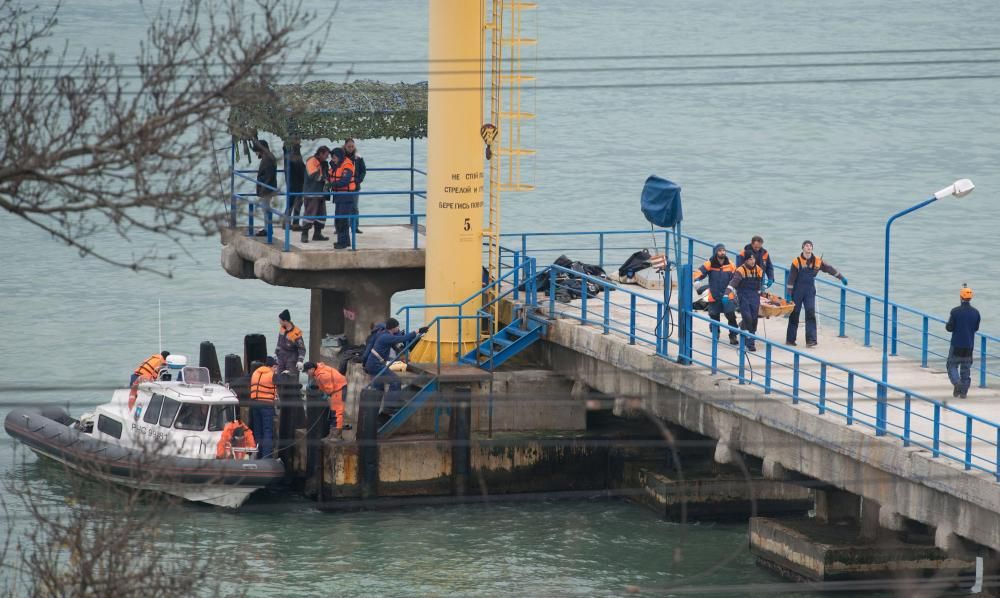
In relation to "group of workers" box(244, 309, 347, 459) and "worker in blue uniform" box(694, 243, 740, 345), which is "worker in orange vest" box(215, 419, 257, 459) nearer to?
"group of workers" box(244, 309, 347, 459)

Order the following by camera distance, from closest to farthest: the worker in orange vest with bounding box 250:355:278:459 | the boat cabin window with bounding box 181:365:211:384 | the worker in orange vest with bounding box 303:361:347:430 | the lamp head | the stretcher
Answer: the lamp head < the stretcher < the worker in orange vest with bounding box 303:361:347:430 < the worker in orange vest with bounding box 250:355:278:459 < the boat cabin window with bounding box 181:365:211:384

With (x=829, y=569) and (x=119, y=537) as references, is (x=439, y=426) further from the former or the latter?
(x=119, y=537)

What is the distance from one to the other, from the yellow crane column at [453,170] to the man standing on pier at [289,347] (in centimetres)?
177

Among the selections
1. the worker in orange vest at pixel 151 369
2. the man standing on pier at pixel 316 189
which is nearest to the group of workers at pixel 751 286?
the man standing on pier at pixel 316 189

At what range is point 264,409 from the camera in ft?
98.7

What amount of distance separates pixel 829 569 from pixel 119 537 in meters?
12.2

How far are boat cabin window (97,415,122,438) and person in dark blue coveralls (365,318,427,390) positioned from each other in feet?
12.9

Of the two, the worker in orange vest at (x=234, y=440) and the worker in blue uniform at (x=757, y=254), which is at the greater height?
the worker in blue uniform at (x=757, y=254)

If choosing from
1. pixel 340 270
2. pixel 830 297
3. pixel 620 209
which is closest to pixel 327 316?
pixel 340 270

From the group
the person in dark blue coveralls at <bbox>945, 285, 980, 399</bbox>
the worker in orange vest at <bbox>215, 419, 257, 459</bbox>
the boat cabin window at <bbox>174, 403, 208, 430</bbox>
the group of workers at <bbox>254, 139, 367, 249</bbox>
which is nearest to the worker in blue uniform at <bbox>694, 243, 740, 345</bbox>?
the person in dark blue coveralls at <bbox>945, 285, 980, 399</bbox>

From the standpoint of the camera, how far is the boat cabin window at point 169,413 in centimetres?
2980

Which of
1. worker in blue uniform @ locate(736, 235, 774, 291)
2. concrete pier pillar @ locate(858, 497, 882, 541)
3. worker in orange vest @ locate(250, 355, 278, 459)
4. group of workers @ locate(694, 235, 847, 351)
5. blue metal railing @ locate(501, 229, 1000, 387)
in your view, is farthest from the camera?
blue metal railing @ locate(501, 229, 1000, 387)

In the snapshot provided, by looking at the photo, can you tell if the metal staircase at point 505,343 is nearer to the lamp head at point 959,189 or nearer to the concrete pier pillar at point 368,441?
the concrete pier pillar at point 368,441

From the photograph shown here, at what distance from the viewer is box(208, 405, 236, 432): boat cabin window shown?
1174 inches
